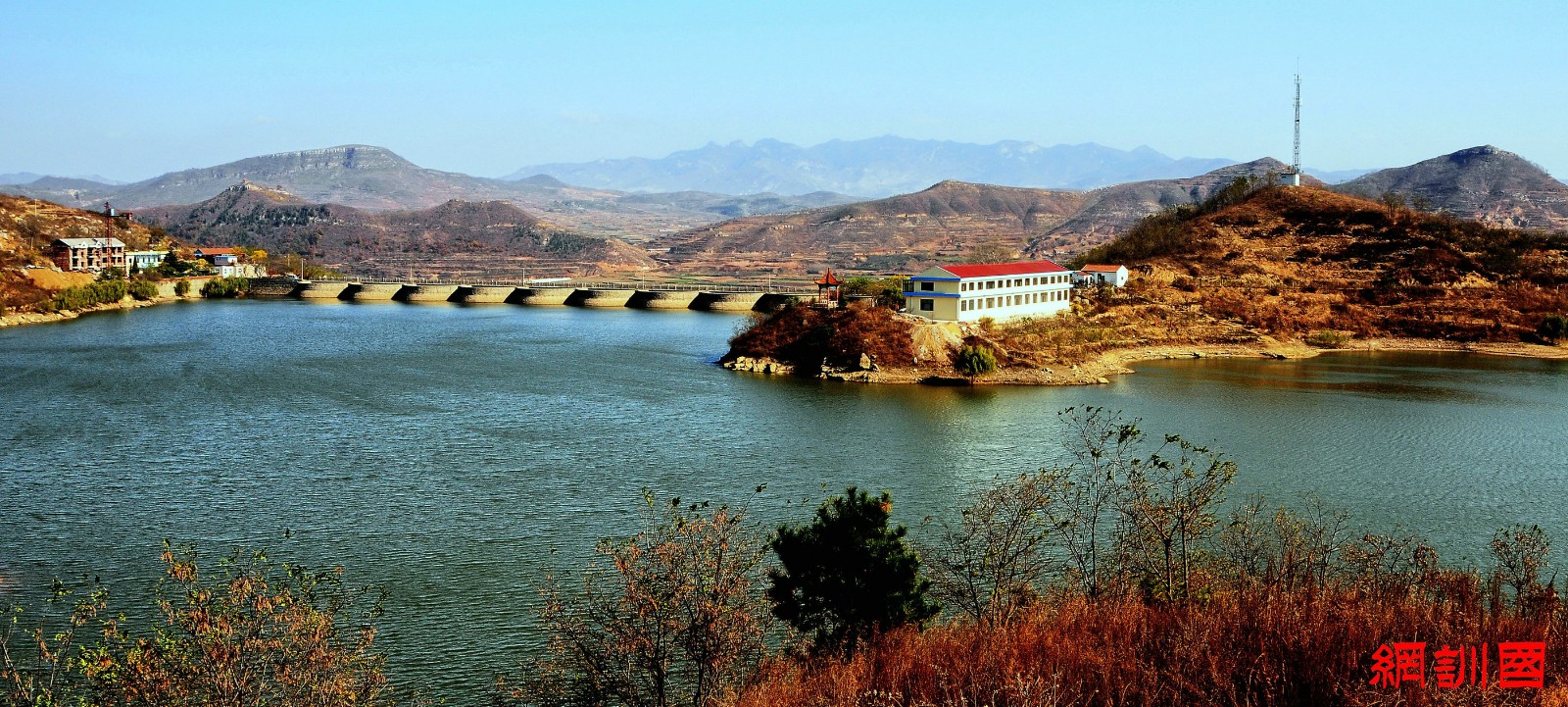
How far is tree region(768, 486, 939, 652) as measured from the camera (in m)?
12.6

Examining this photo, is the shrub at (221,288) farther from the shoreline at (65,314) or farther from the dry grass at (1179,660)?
the dry grass at (1179,660)

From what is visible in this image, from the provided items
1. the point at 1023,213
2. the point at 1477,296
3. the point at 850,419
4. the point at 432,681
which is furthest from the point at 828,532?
the point at 1023,213

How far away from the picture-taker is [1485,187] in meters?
128

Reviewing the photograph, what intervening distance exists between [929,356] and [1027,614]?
2666 centimetres

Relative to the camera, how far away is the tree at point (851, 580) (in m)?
12.6

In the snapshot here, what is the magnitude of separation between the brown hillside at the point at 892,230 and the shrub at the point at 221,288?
5770 cm

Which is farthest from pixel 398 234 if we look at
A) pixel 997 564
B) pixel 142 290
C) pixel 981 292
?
pixel 997 564

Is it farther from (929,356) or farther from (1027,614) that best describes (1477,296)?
(1027,614)

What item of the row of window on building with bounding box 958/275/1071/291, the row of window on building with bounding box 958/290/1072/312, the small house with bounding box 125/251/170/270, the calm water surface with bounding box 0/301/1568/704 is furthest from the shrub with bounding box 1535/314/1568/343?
the small house with bounding box 125/251/170/270

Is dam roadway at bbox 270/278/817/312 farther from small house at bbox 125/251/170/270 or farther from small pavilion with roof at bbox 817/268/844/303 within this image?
small pavilion with roof at bbox 817/268/844/303

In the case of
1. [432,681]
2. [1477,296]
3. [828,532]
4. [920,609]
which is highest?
[1477,296]

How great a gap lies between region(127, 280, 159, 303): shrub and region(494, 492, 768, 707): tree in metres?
68.9

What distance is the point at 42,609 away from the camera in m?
14.6

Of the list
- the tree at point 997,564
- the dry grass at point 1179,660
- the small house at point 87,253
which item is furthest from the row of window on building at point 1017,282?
the small house at point 87,253
